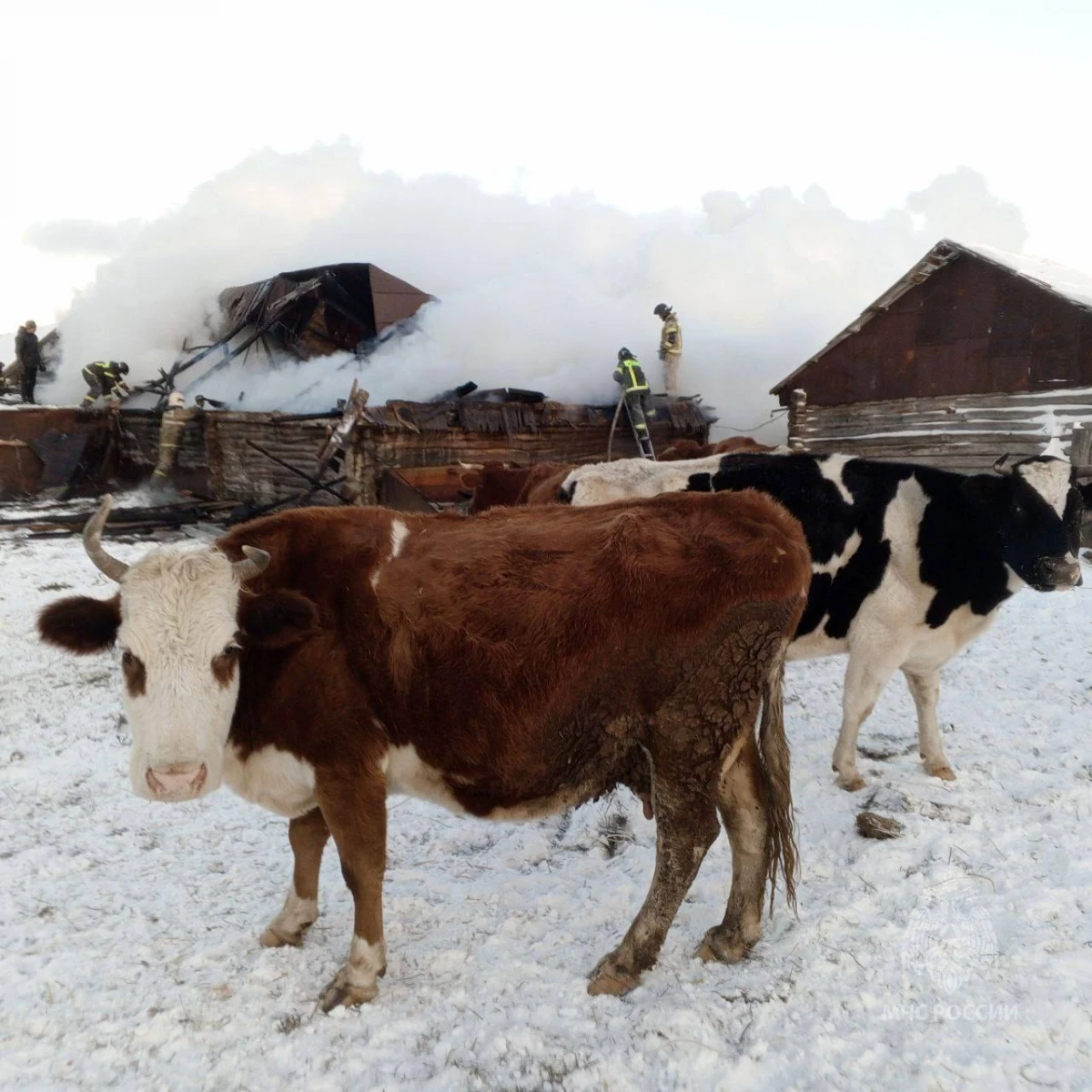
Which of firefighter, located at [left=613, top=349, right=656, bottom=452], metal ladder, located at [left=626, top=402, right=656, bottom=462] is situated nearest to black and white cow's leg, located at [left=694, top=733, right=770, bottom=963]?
metal ladder, located at [left=626, top=402, right=656, bottom=462]

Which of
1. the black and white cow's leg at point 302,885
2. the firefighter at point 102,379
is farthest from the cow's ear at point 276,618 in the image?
the firefighter at point 102,379

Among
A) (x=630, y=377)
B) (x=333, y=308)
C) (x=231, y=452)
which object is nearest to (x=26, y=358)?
(x=333, y=308)

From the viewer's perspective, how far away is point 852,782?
5.46m

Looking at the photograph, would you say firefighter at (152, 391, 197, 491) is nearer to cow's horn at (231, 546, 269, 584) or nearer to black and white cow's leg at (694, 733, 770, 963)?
cow's horn at (231, 546, 269, 584)

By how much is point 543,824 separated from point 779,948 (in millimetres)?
1796

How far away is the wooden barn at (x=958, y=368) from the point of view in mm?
12438

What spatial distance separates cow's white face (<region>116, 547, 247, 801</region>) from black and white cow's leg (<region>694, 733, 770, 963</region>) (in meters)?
2.32

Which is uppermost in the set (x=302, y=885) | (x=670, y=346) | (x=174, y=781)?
(x=670, y=346)

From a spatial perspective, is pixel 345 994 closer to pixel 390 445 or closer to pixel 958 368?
pixel 390 445

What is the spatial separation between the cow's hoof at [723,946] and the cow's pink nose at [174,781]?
248 cm

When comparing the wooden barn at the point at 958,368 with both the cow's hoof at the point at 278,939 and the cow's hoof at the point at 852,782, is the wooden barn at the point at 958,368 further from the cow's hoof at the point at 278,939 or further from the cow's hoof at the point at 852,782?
the cow's hoof at the point at 278,939

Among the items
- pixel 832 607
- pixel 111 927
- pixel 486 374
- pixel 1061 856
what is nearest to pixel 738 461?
pixel 832 607

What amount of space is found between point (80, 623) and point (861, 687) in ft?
16.5

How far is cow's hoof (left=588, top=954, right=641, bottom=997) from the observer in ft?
11.3
